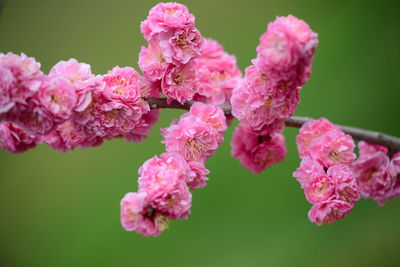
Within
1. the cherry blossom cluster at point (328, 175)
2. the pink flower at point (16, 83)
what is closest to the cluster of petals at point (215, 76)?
the cherry blossom cluster at point (328, 175)

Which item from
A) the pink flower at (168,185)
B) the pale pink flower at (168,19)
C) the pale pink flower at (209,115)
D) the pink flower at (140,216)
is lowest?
the pink flower at (140,216)

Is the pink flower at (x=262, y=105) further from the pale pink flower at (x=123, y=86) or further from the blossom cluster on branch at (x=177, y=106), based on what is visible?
the pale pink flower at (x=123, y=86)

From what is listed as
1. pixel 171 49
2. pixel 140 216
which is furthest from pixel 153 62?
pixel 140 216

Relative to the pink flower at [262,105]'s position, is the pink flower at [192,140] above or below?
below

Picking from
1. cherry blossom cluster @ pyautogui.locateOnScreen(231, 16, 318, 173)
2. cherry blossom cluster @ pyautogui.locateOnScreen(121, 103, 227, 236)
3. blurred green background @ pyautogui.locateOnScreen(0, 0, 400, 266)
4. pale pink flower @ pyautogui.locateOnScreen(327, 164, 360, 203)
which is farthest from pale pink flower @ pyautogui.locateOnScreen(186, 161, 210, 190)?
blurred green background @ pyautogui.locateOnScreen(0, 0, 400, 266)

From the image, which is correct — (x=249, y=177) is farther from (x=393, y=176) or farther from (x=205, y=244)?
(x=393, y=176)

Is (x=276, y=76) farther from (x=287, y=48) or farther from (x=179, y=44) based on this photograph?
(x=179, y=44)
